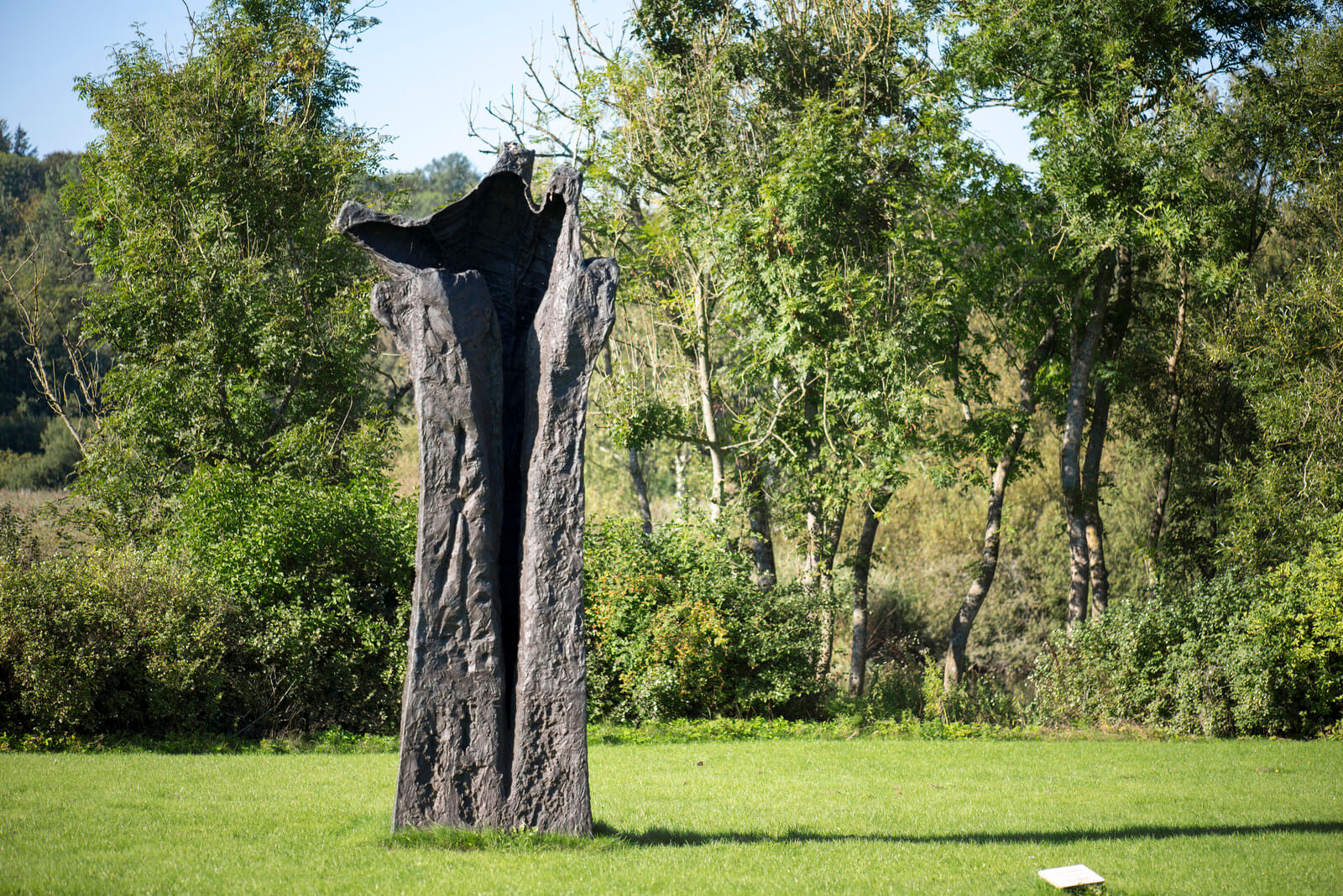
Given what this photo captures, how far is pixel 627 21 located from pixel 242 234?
811cm

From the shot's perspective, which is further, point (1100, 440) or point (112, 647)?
point (1100, 440)

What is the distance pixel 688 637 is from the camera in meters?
13.0

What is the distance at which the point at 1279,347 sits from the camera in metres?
15.0

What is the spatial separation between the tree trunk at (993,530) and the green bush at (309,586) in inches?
396

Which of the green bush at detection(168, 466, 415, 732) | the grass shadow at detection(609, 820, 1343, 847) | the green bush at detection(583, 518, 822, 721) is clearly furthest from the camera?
the green bush at detection(583, 518, 822, 721)

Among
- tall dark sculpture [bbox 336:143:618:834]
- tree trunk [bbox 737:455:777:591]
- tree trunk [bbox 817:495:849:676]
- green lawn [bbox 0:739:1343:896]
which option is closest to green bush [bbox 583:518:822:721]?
tree trunk [bbox 817:495:849:676]

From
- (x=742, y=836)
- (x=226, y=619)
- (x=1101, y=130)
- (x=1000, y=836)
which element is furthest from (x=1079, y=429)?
(x=226, y=619)

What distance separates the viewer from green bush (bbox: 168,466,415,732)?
39.7 feet

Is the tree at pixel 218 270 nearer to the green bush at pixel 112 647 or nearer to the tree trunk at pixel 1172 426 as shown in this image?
the green bush at pixel 112 647

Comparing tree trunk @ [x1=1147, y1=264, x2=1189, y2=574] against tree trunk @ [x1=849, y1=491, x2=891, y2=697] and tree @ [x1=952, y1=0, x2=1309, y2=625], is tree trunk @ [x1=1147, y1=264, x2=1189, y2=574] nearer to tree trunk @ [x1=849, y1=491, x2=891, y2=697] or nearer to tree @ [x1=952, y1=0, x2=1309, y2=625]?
tree @ [x1=952, y1=0, x2=1309, y2=625]

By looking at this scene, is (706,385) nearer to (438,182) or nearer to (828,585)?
(828,585)

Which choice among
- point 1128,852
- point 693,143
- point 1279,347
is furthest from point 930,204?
point 1128,852

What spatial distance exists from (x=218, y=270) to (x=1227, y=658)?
16921 mm

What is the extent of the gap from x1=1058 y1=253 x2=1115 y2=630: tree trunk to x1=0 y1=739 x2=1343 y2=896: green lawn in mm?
6690
